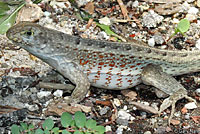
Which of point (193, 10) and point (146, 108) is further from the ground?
point (193, 10)

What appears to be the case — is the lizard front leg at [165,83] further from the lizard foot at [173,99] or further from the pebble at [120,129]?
the pebble at [120,129]

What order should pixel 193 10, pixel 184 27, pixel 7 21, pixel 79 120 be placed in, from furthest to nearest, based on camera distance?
pixel 193 10 → pixel 7 21 → pixel 184 27 → pixel 79 120

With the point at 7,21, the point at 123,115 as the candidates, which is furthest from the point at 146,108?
the point at 7,21

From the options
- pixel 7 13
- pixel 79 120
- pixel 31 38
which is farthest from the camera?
pixel 7 13

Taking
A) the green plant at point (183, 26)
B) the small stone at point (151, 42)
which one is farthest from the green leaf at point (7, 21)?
the green plant at point (183, 26)

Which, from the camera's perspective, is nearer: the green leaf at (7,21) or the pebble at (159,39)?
the green leaf at (7,21)

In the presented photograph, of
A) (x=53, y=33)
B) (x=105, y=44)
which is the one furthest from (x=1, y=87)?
(x=105, y=44)

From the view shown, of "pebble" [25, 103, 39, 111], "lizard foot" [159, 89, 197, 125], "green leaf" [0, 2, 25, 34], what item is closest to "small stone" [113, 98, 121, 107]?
"lizard foot" [159, 89, 197, 125]

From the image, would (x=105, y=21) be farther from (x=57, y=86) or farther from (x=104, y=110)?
(x=104, y=110)
